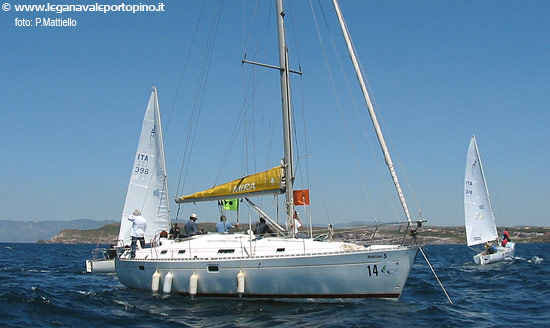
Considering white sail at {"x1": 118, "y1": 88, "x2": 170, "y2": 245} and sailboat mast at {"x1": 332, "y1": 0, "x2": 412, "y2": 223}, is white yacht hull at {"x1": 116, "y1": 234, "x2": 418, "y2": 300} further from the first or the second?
white sail at {"x1": 118, "y1": 88, "x2": 170, "y2": 245}

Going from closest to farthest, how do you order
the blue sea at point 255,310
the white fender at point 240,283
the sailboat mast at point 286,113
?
the blue sea at point 255,310
the white fender at point 240,283
the sailboat mast at point 286,113

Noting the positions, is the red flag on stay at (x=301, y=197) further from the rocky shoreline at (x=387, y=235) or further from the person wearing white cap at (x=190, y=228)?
the person wearing white cap at (x=190, y=228)

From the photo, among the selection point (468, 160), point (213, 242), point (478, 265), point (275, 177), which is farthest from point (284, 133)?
point (468, 160)

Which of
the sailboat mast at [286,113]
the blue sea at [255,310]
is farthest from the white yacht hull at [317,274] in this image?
the sailboat mast at [286,113]

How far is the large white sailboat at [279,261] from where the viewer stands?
14.8 metres

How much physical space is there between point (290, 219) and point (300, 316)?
450 centimetres

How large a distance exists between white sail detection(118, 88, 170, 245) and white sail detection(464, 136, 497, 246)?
81.1ft

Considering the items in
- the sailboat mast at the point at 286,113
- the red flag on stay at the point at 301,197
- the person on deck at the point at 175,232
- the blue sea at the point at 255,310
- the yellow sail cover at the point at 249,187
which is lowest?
the blue sea at the point at 255,310

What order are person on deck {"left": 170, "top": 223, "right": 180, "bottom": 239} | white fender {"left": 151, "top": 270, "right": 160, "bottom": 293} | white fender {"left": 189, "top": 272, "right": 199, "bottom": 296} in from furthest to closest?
person on deck {"left": 170, "top": 223, "right": 180, "bottom": 239}, white fender {"left": 151, "top": 270, "right": 160, "bottom": 293}, white fender {"left": 189, "top": 272, "right": 199, "bottom": 296}

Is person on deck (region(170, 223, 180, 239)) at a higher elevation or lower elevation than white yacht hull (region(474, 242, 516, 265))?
higher

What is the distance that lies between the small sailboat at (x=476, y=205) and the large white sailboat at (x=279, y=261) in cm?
2738

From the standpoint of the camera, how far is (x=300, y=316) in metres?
13.7

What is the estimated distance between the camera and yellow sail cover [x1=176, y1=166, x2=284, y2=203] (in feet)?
58.1

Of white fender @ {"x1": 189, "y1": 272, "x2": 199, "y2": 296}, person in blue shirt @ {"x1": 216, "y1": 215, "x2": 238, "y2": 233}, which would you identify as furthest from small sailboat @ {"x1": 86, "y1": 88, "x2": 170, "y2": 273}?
white fender @ {"x1": 189, "y1": 272, "x2": 199, "y2": 296}
